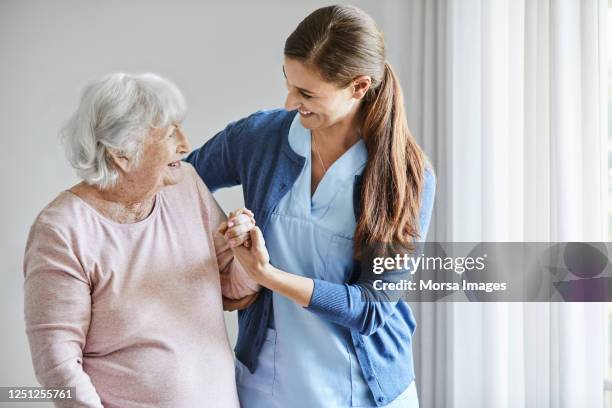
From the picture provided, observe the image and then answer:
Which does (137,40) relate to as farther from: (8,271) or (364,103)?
(364,103)

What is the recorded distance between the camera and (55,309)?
1360 mm

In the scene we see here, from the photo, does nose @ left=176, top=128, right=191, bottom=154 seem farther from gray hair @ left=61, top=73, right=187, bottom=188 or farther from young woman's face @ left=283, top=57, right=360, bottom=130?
young woman's face @ left=283, top=57, right=360, bottom=130

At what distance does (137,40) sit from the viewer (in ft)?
9.61

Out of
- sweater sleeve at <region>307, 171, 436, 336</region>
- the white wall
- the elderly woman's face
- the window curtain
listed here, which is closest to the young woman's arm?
sweater sleeve at <region>307, 171, 436, 336</region>

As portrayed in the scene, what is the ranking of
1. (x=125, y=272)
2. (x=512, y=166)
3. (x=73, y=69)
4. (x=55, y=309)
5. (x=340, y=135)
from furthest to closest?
(x=73, y=69) → (x=512, y=166) → (x=340, y=135) → (x=125, y=272) → (x=55, y=309)

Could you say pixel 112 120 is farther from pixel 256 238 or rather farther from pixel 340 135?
pixel 340 135

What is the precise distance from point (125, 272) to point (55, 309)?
161 millimetres

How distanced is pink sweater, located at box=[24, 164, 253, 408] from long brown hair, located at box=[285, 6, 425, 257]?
1.16ft

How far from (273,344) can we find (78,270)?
492 mm

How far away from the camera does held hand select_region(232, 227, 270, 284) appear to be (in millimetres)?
1489

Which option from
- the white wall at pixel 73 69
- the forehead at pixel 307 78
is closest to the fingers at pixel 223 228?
the forehead at pixel 307 78

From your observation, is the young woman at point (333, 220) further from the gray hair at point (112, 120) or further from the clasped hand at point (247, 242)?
the gray hair at point (112, 120)

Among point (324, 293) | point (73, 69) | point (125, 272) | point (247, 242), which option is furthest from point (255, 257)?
point (73, 69)

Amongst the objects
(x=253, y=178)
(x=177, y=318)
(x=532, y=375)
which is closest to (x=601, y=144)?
(x=532, y=375)
